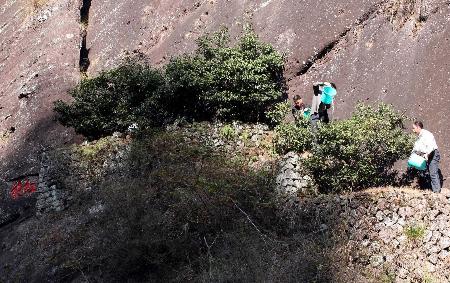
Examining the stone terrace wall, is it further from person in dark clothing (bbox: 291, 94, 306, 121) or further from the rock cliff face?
person in dark clothing (bbox: 291, 94, 306, 121)

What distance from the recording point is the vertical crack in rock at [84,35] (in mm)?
21547

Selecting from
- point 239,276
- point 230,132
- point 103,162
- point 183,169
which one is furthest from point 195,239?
point 103,162

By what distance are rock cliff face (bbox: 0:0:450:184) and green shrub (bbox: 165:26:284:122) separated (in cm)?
95

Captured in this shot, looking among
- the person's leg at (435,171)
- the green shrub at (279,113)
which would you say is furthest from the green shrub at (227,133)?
the person's leg at (435,171)

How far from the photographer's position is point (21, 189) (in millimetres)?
18172

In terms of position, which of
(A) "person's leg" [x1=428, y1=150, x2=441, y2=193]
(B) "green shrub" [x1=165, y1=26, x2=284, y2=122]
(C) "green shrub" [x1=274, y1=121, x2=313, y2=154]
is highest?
(B) "green shrub" [x1=165, y1=26, x2=284, y2=122]

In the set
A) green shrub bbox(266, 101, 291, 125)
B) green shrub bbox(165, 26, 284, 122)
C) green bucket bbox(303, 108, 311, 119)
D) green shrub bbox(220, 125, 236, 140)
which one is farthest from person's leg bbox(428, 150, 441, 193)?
green shrub bbox(220, 125, 236, 140)

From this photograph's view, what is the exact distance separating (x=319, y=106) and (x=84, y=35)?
41.3 ft

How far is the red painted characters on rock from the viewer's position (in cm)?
1789

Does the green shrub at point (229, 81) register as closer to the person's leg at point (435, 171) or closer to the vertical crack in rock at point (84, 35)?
the person's leg at point (435, 171)

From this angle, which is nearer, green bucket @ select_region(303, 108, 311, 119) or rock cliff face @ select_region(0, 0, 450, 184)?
rock cliff face @ select_region(0, 0, 450, 184)

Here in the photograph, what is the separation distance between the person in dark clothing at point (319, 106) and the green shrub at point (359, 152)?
55.4 inches

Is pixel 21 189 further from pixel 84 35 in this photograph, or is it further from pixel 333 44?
pixel 333 44

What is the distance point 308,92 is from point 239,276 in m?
6.40
